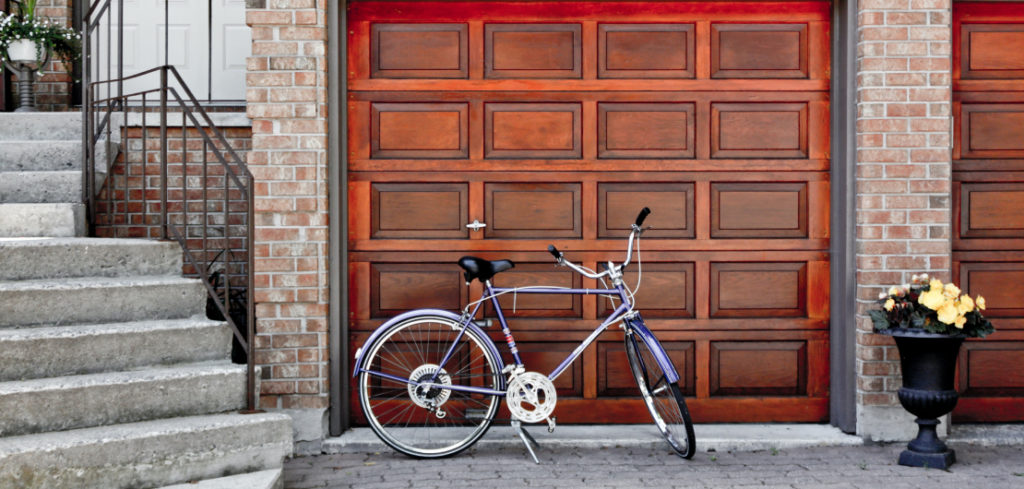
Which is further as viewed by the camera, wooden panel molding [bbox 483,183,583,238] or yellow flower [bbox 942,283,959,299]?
wooden panel molding [bbox 483,183,583,238]

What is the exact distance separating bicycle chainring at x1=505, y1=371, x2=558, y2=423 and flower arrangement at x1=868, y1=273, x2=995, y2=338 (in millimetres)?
1671

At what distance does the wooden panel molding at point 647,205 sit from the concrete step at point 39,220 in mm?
2837

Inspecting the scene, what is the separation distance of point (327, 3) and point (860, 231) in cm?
308

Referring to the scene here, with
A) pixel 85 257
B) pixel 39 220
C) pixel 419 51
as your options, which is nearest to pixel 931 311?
pixel 419 51

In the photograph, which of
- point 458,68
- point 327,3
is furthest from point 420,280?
point 327,3

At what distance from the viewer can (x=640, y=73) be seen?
482cm

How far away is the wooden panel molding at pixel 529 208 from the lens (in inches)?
189

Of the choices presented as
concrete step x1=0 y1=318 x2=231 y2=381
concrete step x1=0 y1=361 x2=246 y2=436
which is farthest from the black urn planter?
concrete step x1=0 y1=318 x2=231 y2=381

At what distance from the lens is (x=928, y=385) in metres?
4.18

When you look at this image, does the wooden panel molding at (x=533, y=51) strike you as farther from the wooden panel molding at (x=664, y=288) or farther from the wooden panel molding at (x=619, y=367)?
the wooden panel molding at (x=619, y=367)

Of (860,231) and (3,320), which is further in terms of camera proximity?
(860,231)

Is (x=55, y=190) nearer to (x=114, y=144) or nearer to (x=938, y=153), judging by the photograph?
(x=114, y=144)

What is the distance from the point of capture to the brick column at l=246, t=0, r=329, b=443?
14.8ft

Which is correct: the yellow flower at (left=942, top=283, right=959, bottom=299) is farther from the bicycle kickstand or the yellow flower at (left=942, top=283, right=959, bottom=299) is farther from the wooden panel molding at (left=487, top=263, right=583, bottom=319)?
the bicycle kickstand
